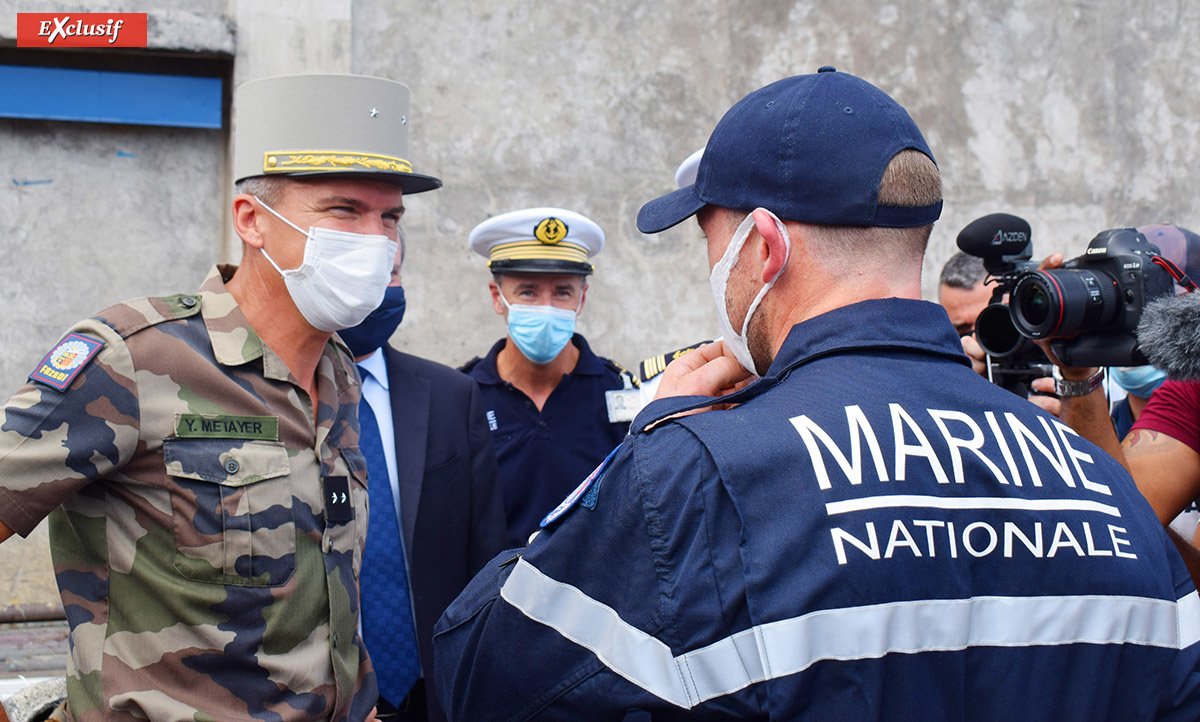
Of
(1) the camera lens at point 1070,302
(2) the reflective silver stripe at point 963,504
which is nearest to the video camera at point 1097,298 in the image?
(1) the camera lens at point 1070,302

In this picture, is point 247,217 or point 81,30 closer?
point 247,217

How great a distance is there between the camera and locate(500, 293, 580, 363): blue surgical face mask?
372cm

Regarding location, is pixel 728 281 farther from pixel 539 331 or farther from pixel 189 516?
pixel 539 331

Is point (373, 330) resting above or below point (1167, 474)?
above

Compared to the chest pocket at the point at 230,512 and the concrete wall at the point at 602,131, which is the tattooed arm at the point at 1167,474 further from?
the concrete wall at the point at 602,131

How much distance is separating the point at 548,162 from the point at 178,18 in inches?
80.6

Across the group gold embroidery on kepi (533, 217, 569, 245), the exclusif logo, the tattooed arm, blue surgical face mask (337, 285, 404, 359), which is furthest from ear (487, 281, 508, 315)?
the exclusif logo

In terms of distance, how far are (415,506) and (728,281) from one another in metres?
1.55

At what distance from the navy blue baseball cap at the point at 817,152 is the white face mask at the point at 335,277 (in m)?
1.09

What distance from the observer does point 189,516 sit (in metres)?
1.86

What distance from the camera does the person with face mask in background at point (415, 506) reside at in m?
2.69

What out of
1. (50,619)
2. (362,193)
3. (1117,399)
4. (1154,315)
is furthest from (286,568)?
(1117,399)

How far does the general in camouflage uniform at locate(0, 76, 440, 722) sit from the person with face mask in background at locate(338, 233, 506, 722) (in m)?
0.55

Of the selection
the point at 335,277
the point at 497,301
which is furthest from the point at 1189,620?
the point at 497,301
